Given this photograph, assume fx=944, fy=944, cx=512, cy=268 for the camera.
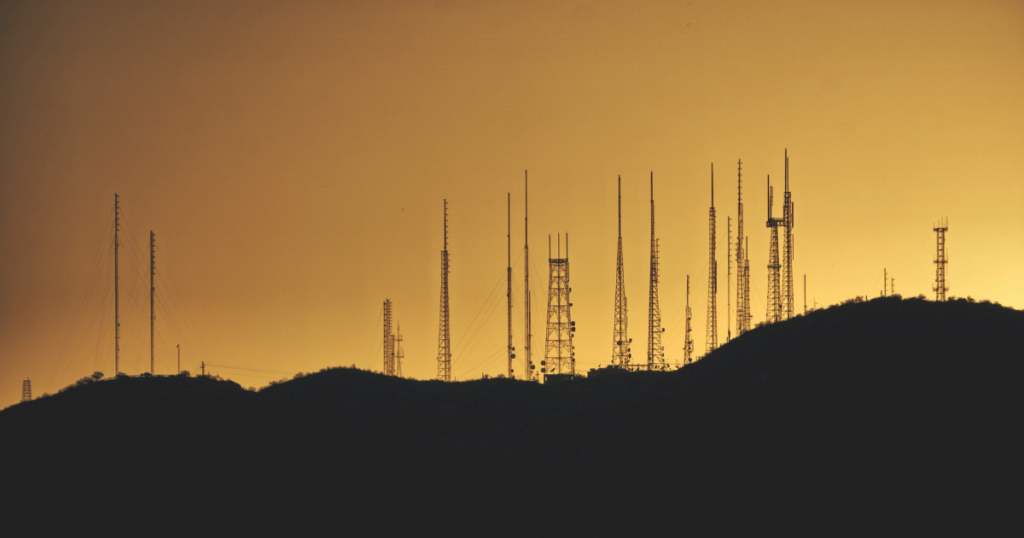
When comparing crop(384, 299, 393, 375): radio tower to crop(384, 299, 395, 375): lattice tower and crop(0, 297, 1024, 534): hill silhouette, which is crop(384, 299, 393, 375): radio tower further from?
crop(0, 297, 1024, 534): hill silhouette

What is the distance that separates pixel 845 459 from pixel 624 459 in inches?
389

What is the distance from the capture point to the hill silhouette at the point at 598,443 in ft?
131

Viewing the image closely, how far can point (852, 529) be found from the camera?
37.2 metres

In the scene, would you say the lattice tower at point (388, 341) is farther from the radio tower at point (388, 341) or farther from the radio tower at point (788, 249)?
the radio tower at point (788, 249)

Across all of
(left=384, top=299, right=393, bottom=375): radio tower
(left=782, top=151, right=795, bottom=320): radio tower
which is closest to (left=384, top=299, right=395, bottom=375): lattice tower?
(left=384, top=299, right=393, bottom=375): radio tower

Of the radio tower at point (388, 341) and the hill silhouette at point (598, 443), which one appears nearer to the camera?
the hill silhouette at point (598, 443)

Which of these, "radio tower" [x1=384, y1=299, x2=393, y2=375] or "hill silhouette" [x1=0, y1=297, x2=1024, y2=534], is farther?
"radio tower" [x1=384, y1=299, x2=393, y2=375]

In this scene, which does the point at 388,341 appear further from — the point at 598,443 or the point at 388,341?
the point at 598,443

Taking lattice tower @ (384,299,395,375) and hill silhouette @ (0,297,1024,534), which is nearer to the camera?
hill silhouette @ (0,297,1024,534)

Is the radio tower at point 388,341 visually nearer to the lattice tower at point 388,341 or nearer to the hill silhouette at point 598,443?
the lattice tower at point 388,341

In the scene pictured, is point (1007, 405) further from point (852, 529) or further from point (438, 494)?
point (438, 494)

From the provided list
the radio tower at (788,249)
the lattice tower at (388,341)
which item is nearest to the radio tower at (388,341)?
the lattice tower at (388,341)

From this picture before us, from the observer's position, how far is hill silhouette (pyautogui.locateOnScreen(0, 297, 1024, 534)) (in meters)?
39.8

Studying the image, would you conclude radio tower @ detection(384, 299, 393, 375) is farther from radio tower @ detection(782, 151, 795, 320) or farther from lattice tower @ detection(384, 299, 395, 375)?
radio tower @ detection(782, 151, 795, 320)
